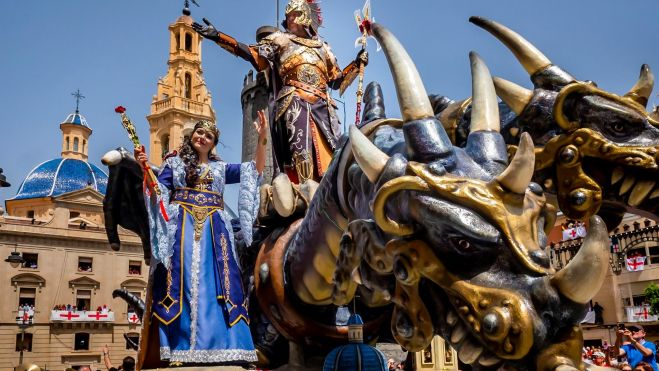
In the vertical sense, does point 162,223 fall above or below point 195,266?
above

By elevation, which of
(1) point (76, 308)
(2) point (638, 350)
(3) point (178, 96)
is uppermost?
(3) point (178, 96)

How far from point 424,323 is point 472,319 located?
0.22 m

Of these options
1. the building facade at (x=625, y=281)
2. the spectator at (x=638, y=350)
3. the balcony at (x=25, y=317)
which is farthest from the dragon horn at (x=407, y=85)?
the balcony at (x=25, y=317)

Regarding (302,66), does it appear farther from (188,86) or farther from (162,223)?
(188,86)

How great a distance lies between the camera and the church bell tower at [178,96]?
50000 mm

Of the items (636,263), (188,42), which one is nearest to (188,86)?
(188,42)

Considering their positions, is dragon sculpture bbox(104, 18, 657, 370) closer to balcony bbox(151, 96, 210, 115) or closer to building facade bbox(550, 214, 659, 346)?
building facade bbox(550, 214, 659, 346)

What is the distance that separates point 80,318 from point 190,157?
115 ft

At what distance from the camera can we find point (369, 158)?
2100 millimetres

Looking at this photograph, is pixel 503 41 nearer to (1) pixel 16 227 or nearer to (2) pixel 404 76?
(2) pixel 404 76

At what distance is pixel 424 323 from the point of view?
1.87 meters

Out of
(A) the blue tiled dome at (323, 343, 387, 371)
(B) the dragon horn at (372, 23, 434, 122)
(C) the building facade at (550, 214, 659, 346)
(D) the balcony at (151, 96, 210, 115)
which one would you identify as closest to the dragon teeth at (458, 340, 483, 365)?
(B) the dragon horn at (372, 23, 434, 122)

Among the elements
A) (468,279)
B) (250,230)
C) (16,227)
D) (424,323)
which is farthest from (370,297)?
(16,227)

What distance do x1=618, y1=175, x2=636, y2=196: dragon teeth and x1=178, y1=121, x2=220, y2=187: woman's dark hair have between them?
2.42 meters
